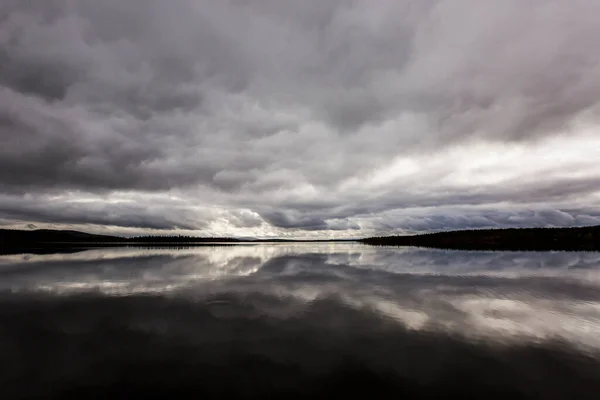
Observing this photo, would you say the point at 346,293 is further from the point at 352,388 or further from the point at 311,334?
the point at 352,388

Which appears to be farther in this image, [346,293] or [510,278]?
[510,278]

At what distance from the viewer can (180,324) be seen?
65.1 ft

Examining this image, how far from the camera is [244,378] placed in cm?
1248

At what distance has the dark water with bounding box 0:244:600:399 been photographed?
11.9 metres

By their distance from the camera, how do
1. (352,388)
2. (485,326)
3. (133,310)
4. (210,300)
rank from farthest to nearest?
(210,300), (133,310), (485,326), (352,388)

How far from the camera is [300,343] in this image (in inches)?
649

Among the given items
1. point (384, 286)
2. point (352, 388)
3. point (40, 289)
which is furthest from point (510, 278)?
point (40, 289)

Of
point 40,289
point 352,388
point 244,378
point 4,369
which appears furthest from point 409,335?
point 40,289

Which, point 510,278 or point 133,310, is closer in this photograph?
point 133,310

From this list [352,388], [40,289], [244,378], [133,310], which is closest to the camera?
[352,388]

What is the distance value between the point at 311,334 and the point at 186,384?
780 centimetres

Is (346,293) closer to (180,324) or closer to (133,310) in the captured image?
(180,324)

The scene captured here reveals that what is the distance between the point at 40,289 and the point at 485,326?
129 feet

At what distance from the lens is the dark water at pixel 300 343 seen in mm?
11875
